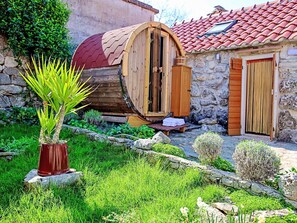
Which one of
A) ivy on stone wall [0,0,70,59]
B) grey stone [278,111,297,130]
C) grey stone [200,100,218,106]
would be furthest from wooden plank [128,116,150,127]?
grey stone [278,111,297,130]

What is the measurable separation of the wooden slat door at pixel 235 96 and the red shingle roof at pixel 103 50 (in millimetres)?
2862

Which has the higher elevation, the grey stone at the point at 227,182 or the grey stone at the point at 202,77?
the grey stone at the point at 202,77

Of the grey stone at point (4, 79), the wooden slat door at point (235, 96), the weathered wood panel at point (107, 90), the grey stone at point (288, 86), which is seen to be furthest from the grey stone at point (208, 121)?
the grey stone at point (4, 79)

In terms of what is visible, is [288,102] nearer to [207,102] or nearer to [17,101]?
[207,102]

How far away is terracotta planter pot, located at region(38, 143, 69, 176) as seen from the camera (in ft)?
10.3

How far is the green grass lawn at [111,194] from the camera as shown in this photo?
2461 millimetres

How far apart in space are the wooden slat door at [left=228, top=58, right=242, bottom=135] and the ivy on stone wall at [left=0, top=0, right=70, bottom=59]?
465cm

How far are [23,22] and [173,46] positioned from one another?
3970 mm

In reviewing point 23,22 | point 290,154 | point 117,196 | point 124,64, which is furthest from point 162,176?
point 23,22

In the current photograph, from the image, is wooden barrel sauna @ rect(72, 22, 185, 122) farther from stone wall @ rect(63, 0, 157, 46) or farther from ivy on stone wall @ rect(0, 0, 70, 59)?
stone wall @ rect(63, 0, 157, 46)

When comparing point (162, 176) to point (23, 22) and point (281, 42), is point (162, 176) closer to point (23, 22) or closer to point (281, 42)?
point (281, 42)

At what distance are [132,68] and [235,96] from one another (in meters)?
2.98

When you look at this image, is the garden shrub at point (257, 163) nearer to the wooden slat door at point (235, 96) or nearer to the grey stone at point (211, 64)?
the wooden slat door at point (235, 96)

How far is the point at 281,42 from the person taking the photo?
652 centimetres
